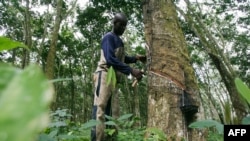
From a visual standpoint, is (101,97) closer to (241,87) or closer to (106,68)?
(106,68)

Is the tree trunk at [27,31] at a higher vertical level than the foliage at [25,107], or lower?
higher

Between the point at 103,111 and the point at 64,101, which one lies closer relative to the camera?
the point at 103,111

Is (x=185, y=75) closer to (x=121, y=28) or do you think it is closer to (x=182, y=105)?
(x=182, y=105)

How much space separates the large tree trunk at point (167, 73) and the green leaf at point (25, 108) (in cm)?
213

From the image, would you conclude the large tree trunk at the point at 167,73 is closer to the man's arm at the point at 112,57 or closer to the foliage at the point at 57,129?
the man's arm at the point at 112,57

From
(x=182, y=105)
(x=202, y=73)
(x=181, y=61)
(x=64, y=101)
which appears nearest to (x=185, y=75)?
(x=181, y=61)

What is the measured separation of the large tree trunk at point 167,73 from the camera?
2.29 meters

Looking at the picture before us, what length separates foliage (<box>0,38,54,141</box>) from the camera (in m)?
0.11

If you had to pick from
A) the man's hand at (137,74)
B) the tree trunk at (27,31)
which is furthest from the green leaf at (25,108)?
the tree trunk at (27,31)

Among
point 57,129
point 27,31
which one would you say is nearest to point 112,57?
point 57,129

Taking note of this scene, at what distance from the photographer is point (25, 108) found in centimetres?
11

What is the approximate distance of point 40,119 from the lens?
4.5 inches

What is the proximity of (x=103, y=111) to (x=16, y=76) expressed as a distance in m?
2.88

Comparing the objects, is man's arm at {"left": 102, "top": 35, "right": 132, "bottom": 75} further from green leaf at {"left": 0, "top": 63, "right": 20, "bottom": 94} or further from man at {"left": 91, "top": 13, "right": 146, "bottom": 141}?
green leaf at {"left": 0, "top": 63, "right": 20, "bottom": 94}
